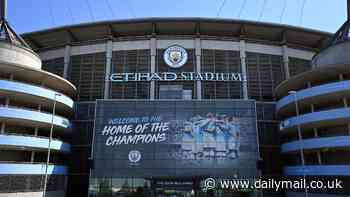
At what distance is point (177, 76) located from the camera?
179ft

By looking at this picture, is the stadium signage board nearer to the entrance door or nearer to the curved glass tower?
the entrance door

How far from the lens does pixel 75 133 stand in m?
53.8

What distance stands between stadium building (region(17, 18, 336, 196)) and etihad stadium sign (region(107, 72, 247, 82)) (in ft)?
0.60

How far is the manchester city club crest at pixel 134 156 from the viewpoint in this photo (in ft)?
147

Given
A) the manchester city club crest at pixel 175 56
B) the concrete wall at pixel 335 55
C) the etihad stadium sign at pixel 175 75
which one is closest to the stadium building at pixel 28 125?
the etihad stadium sign at pixel 175 75

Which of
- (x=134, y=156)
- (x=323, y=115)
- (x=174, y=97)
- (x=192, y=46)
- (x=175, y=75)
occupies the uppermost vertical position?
(x=192, y=46)

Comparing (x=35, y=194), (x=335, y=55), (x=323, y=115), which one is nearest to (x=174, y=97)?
(x=323, y=115)

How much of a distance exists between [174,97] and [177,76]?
379 centimetres

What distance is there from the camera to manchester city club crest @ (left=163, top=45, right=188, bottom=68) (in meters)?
55.5

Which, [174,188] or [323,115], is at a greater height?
[323,115]

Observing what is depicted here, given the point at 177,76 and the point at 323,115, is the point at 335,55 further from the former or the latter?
the point at 177,76

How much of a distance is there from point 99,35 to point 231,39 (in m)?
24.9

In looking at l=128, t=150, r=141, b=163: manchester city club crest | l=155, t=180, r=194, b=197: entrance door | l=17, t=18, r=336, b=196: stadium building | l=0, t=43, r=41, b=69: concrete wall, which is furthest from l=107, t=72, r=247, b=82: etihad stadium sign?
l=155, t=180, r=194, b=197: entrance door

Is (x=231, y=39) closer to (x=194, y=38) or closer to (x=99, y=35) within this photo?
(x=194, y=38)
